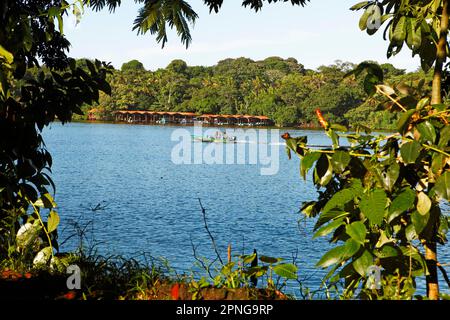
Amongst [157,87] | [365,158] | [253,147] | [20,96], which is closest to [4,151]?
[20,96]

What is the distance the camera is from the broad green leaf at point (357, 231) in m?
2.26

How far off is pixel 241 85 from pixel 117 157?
62072mm

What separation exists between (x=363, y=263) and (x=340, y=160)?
0.44 meters

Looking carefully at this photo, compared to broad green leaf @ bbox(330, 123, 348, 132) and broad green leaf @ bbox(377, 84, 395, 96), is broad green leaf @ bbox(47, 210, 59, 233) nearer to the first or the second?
broad green leaf @ bbox(330, 123, 348, 132)

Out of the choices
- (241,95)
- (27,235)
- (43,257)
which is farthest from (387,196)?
(241,95)

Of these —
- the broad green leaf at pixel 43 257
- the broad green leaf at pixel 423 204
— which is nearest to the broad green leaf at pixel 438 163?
the broad green leaf at pixel 423 204

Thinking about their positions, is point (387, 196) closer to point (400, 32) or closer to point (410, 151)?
point (410, 151)

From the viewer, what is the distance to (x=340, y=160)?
251 cm

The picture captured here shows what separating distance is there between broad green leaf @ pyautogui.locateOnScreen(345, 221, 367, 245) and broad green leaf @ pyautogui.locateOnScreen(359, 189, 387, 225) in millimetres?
43

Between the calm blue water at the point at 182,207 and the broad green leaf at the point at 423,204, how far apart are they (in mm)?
1164

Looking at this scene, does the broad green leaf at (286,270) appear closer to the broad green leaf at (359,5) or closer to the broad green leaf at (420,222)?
the broad green leaf at (420,222)

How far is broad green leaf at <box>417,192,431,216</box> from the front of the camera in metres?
2.35

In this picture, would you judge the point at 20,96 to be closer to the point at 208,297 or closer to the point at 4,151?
the point at 4,151

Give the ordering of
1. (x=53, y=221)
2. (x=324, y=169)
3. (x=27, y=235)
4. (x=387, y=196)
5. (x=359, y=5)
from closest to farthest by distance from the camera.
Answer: (x=387, y=196), (x=324, y=169), (x=359, y=5), (x=53, y=221), (x=27, y=235)
